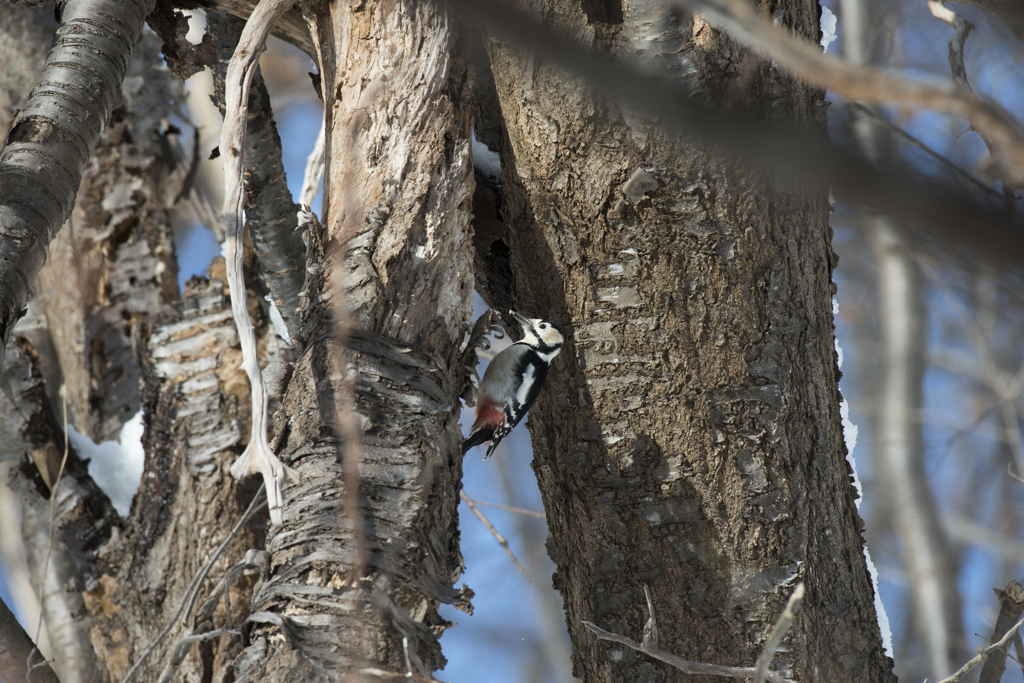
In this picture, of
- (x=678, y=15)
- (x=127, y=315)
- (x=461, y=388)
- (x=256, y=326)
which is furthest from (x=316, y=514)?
(x=127, y=315)

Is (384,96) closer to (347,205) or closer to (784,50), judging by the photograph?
(347,205)

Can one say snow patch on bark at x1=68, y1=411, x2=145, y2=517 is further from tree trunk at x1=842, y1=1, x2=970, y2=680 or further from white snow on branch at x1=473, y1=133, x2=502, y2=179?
tree trunk at x1=842, y1=1, x2=970, y2=680

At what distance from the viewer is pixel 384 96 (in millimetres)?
1643

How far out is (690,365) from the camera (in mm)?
1618

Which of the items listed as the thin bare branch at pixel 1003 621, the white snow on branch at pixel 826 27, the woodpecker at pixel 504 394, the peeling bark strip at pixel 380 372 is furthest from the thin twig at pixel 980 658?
the white snow on branch at pixel 826 27

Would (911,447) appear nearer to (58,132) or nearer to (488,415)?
(488,415)

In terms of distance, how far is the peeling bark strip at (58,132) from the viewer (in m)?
1.30

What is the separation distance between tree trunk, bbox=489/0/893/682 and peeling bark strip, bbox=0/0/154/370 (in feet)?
2.76

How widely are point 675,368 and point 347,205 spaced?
778mm

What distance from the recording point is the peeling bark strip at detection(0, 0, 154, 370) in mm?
1299

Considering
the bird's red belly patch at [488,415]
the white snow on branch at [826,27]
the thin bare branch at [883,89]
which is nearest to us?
the thin bare branch at [883,89]

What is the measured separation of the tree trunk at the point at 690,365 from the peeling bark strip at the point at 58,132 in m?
0.84

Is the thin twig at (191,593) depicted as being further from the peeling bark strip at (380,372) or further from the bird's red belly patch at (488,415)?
the bird's red belly patch at (488,415)

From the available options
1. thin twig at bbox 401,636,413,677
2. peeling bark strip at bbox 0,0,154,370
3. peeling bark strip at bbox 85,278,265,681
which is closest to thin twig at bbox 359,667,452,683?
thin twig at bbox 401,636,413,677
